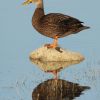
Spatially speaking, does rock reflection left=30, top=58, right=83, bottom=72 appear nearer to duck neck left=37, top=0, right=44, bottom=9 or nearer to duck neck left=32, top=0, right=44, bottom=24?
duck neck left=32, top=0, right=44, bottom=24

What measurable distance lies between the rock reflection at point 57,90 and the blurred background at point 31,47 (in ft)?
0.43

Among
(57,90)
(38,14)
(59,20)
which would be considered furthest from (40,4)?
(57,90)

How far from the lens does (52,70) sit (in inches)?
491

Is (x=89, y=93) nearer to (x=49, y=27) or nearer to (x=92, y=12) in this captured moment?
(x=49, y=27)

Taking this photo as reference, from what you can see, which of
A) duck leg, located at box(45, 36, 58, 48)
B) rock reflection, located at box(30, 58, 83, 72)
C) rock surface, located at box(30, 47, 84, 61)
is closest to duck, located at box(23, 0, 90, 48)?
duck leg, located at box(45, 36, 58, 48)

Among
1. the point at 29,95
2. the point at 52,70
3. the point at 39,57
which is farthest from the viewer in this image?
the point at 39,57

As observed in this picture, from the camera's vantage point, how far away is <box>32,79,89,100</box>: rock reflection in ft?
33.7

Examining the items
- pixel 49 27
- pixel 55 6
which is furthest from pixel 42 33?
pixel 55 6

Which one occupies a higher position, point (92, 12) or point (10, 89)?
point (92, 12)

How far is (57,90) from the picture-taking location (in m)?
10.7

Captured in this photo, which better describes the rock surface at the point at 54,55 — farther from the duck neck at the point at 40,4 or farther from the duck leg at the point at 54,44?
the duck neck at the point at 40,4

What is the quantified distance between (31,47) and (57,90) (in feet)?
12.8

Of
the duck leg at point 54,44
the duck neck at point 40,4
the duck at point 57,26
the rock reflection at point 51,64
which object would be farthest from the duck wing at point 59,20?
the rock reflection at point 51,64

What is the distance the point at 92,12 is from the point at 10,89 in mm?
6992
